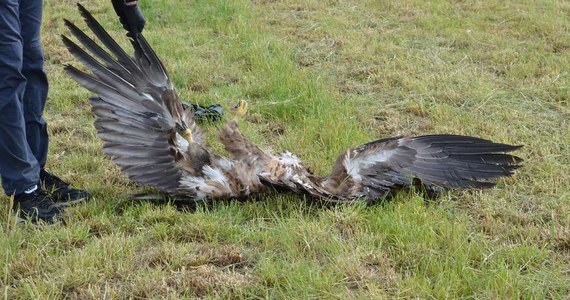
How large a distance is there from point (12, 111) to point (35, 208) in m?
0.48

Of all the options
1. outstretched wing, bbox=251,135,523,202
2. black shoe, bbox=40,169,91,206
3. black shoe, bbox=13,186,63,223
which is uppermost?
outstretched wing, bbox=251,135,523,202

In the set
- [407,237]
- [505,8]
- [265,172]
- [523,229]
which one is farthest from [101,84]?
[505,8]

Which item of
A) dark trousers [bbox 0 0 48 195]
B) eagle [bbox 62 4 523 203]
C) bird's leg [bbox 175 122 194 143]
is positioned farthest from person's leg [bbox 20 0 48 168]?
bird's leg [bbox 175 122 194 143]

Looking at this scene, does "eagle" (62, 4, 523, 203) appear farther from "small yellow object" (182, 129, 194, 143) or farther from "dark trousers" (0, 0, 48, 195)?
"dark trousers" (0, 0, 48, 195)

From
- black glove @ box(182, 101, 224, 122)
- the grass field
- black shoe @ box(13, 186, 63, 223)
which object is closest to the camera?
the grass field

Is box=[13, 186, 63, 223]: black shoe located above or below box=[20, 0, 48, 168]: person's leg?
below

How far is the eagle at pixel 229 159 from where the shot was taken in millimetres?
3240

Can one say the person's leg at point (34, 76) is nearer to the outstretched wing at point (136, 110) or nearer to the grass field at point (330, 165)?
the outstretched wing at point (136, 110)

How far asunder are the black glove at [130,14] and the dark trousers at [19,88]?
51 cm

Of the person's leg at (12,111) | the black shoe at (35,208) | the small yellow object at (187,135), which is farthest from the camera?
the small yellow object at (187,135)

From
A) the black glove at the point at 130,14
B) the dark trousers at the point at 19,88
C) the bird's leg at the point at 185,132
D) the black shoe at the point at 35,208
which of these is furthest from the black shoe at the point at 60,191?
the black glove at the point at 130,14

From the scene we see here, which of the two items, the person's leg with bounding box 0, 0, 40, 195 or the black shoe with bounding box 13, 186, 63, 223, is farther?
the black shoe with bounding box 13, 186, 63, 223

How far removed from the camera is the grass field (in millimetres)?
2555

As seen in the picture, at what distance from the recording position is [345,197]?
319cm
